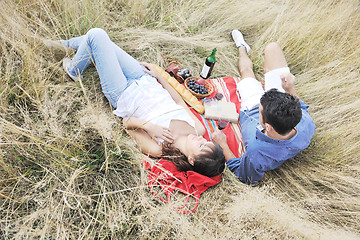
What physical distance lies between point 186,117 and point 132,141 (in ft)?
2.53

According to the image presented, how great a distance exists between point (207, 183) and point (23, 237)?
1567mm

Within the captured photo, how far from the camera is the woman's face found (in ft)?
7.68

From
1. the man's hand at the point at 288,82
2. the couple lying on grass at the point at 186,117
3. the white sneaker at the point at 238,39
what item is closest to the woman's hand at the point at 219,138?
the couple lying on grass at the point at 186,117

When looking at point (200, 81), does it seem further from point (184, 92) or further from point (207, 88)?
point (184, 92)

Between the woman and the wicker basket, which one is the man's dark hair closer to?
the woman

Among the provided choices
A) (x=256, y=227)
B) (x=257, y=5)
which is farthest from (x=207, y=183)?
(x=257, y=5)

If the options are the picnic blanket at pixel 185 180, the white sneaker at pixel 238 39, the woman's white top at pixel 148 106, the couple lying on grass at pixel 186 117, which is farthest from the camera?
the white sneaker at pixel 238 39

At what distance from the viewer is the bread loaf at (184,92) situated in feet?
9.99

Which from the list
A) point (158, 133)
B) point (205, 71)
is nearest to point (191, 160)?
point (158, 133)

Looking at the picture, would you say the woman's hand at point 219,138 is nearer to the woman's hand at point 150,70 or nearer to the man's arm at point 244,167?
the man's arm at point 244,167

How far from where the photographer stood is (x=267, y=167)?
2.32 m

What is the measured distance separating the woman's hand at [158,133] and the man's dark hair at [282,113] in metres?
1.05

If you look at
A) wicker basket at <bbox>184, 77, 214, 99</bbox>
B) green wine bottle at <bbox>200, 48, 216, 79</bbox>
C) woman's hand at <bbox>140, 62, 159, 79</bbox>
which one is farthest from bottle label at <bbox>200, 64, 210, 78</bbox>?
woman's hand at <bbox>140, 62, 159, 79</bbox>

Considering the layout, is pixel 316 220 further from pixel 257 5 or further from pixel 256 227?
pixel 257 5
